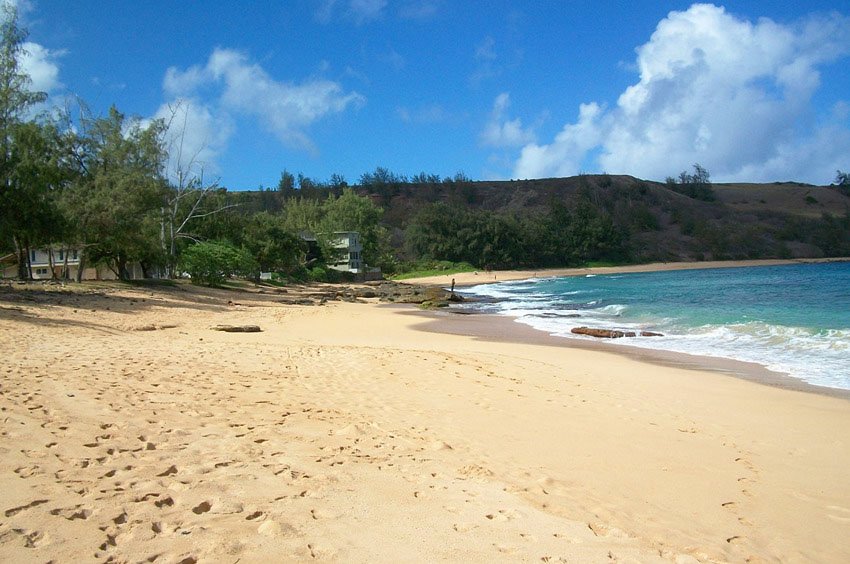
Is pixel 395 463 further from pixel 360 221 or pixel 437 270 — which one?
pixel 437 270

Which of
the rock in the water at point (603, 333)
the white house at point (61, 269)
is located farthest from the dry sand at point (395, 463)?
the white house at point (61, 269)

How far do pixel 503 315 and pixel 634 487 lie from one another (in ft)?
73.2

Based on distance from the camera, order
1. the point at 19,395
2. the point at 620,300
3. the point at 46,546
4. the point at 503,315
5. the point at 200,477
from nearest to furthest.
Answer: the point at 46,546, the point at 200,477, the point at 19,395, the point at 503,315, the point at 620,300

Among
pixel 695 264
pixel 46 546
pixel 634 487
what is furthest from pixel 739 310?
pixel 695 264

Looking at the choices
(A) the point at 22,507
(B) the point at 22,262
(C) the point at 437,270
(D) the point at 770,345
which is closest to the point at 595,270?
(C) the point at 437,270

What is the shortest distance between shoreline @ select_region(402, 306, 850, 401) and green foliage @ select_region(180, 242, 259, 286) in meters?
14.4

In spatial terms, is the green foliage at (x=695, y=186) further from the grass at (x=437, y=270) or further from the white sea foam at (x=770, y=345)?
the white sea foam at (x=770, y=345)

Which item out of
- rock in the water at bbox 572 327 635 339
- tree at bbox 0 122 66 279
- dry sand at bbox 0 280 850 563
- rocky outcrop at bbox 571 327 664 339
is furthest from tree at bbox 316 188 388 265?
dry sand at bbox 0 280 850 563

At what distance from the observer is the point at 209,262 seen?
112ft

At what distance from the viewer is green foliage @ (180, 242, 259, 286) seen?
3388 centimetres

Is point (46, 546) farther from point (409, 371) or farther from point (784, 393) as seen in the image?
point (784, 393)

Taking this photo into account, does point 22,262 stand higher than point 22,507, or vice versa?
point 22,262

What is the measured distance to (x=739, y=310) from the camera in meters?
25.0

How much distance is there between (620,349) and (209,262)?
25581 mm
